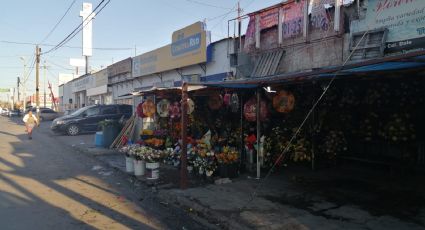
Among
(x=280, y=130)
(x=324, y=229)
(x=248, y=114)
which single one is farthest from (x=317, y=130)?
(x=324, y=229)

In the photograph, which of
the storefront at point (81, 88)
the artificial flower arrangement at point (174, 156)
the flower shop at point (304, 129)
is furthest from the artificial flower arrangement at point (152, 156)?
the storefront at point (81, 88)

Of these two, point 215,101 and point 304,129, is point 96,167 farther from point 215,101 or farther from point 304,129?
point 304,129

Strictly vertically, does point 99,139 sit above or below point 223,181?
above

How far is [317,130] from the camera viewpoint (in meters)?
9.65

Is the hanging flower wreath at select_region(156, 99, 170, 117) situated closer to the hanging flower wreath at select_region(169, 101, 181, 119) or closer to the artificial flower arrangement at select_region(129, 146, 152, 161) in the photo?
the hanging flower wreath at select_region(169, 101, 181, 119)

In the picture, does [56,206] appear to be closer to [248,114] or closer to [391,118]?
[248,114]

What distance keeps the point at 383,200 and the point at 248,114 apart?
143 inches

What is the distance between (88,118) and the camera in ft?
78.3

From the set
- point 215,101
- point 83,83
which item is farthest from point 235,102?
point 83,83

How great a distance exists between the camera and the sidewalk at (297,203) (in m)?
6.03

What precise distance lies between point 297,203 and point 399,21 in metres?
4.51

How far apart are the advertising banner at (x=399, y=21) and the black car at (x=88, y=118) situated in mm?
16889

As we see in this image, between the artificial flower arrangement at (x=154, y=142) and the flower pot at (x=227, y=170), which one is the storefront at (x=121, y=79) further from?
the flower pot at (x=227, y=170)

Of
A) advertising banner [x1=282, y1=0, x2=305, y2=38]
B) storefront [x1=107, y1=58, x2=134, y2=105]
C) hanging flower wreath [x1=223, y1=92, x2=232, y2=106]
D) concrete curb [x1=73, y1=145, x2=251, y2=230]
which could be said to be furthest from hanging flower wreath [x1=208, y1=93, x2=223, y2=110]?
storefront [x1=107, y1=58, x2=134, y2=105]
